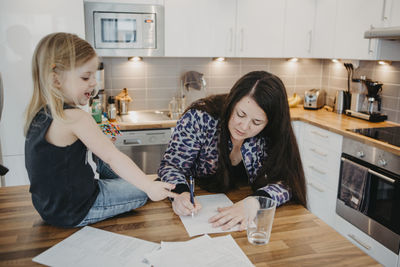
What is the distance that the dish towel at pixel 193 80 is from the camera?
3.41 m

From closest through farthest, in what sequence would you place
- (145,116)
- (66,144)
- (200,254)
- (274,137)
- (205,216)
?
(200,254) < (66,144) < (205,216) < (274,137) < (145,116)

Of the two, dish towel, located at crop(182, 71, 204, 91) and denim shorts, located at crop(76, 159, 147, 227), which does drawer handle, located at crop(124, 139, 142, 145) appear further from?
denim shorts, located at crop(76, 159, 147, 227)

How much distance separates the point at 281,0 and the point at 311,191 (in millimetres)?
1710

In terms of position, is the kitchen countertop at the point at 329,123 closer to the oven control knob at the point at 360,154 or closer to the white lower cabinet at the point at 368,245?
the oven control knob at the point at 360,154

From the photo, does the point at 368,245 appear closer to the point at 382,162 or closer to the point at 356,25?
the point at 382,162

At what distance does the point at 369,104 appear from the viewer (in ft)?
10.00

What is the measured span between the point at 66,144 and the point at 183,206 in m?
0.43

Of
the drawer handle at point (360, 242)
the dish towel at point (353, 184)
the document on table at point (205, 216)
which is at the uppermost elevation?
the document on table at point (205, 216)

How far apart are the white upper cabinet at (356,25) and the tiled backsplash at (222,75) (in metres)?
0.33

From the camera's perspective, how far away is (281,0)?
126 inches

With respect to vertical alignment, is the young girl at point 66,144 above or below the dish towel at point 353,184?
above

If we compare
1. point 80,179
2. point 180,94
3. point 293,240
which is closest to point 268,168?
point 293,240

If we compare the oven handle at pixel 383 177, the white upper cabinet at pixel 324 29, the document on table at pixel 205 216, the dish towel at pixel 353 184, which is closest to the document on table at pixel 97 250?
the document on table at pixel 205 216

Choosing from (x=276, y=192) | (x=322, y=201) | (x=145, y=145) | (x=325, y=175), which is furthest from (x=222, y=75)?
(x=276, y=192)
